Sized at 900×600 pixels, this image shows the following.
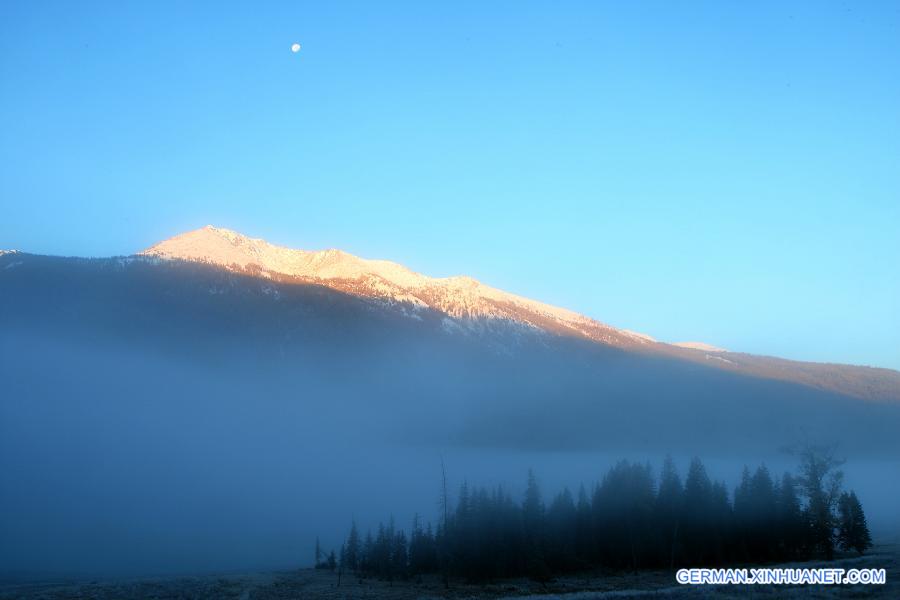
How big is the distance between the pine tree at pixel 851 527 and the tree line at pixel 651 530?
3.4 inches

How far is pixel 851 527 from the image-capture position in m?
64.4

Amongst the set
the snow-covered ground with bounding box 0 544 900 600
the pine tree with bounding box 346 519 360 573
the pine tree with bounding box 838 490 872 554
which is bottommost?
the pine tree with bounding box 346 519 360 573

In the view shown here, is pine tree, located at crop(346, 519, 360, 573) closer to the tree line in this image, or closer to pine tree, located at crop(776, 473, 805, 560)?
the tree line

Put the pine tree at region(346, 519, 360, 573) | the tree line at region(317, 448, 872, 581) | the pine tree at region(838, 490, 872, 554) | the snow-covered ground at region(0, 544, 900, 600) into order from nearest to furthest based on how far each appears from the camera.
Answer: the snow-covered ground at region(0, 544, 900, 600)
the pine tree at region(838, 490, 872, 554)
the tree line at region(317, 448, 872, 581)
the pine tree at region(346, 519, 360, 573)

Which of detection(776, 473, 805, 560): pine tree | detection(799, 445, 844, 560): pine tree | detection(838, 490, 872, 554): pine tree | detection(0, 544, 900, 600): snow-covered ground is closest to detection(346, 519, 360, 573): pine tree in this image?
detection(0, 544, 900, 600): snow-covered ground

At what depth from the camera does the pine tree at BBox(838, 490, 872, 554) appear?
6406 centimetres

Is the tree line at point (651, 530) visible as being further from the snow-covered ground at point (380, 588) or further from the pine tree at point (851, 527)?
the snow-covered ground at point (380, 588)

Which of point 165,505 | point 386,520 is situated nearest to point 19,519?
point 165,505

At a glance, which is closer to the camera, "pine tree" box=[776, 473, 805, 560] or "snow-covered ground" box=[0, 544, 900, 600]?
"snow-covered ground" box=[0, 544, 900, 600]

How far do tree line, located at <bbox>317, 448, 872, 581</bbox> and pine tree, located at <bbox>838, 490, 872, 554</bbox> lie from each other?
Result: 0.28ft

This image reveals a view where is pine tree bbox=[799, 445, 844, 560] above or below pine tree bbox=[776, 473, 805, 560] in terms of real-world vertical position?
above

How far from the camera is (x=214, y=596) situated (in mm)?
54812

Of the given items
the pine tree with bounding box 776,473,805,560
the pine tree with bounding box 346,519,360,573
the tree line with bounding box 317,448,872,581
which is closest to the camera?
the tree line with bounding box 317,448,872,581

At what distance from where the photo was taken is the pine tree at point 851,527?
64062 mm
